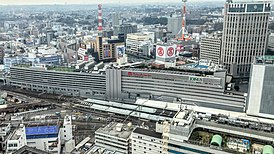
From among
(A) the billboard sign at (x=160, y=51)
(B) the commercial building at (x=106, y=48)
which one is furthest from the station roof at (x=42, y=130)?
(B) the commercial building at (x=106, y=48)

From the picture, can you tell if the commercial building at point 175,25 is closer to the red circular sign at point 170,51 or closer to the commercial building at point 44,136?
the red circular sign at point 170,51

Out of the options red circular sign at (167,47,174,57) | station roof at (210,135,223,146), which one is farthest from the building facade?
station roof at (210,135,223,146)

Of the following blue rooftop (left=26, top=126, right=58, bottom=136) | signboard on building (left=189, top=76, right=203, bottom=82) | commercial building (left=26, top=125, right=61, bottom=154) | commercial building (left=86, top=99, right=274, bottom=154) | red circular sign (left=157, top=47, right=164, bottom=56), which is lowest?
commercial building (left=26, top=125, right=61, bottom=154)

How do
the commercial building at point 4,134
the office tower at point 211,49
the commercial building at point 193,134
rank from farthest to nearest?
the office tower at point 211,49 < the commercial building at point 4,134 < the commercial building at point 193,134

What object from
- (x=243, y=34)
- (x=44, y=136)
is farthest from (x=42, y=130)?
(x=243, y=34)

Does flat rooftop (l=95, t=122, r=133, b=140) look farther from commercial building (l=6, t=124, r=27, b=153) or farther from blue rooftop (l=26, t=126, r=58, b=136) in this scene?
commercial building (l=6, t=124, r=27, b=153)

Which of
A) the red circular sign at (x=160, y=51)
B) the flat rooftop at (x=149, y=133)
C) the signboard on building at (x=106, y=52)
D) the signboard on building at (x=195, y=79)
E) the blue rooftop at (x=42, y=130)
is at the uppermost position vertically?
the red circular sign at (x=160, y=51)

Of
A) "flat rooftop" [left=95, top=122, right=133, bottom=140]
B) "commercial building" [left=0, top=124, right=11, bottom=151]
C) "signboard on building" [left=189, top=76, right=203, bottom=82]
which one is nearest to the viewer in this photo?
"flat rooftop" [left=95, top=122, right=133, bottom=140]
